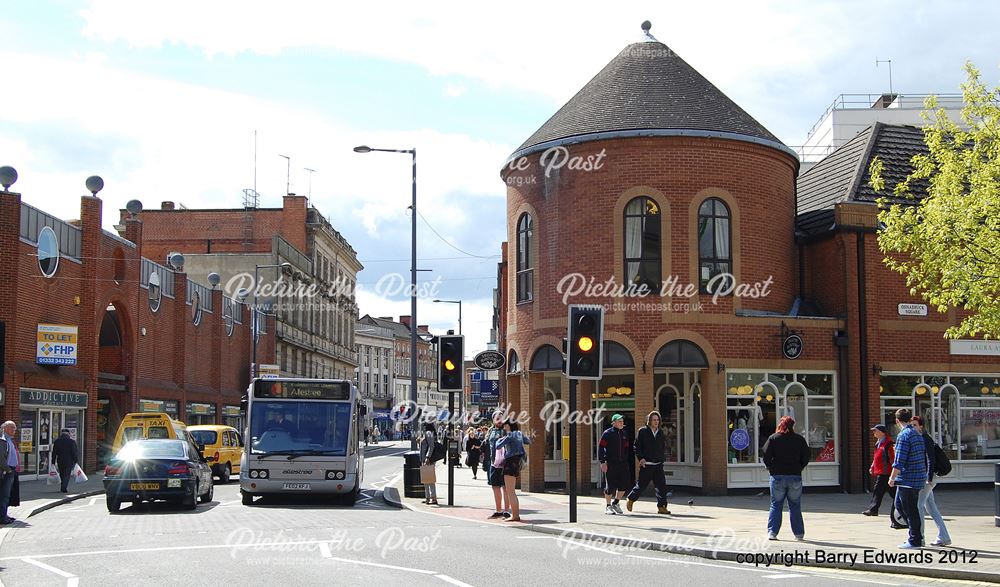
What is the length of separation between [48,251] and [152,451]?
13.8 m

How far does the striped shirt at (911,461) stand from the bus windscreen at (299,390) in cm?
1174

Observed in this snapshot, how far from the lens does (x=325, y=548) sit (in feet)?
43.3

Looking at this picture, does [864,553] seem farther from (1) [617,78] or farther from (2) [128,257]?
(2) [128,257]

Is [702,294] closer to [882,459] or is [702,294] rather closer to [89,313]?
[882,459]

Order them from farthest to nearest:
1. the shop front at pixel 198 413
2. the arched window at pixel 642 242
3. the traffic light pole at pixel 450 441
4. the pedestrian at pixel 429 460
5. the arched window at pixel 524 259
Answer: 1. the shop front at pixel 198 413
2. the arched window at pixel 524 259
3. the arched window at pixel 642 242
4. the pedestrian at pixel 429 460
5. the traffic light pole at pixel 450 441

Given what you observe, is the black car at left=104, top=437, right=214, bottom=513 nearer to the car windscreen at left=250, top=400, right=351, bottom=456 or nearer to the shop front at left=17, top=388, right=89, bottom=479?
the car windscreen at left=250, top=400, right=351, bottom=456

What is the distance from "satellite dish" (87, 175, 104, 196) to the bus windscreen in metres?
15.4

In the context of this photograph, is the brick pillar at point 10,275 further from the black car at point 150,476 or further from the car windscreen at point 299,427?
the car windscreen at point 299,427

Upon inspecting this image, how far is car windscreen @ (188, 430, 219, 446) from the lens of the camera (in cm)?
3003

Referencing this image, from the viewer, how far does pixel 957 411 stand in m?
24.8

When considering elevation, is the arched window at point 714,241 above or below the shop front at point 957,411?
above

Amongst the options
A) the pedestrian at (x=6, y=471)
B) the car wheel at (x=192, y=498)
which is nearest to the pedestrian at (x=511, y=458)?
the car wheel at (x=192, y=498)

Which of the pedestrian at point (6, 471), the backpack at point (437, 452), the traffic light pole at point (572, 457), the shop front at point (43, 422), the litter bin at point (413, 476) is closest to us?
the traffic light pole at point (572, 457)

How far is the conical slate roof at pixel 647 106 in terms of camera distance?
76.3ft
